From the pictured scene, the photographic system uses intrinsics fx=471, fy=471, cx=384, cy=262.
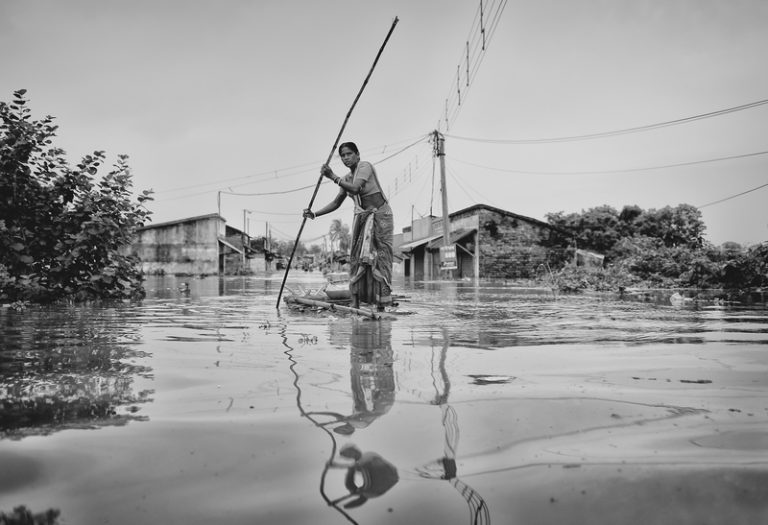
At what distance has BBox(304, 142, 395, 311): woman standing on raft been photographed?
5.39 metres

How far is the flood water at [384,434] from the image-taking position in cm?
106

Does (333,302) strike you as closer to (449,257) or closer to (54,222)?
(54,222)

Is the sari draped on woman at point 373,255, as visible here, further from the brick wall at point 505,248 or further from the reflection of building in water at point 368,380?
the brick wall at point 505,248

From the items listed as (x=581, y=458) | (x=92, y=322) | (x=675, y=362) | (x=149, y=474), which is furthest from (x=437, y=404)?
(x=92, y=322)

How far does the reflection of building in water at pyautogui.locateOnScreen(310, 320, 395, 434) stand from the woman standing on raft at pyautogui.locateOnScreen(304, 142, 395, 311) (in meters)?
1.71

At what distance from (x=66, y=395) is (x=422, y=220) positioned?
3542cm

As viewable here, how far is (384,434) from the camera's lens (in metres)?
1.49

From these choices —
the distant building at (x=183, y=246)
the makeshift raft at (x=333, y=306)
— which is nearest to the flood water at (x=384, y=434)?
the makeshift raft at (x=333, y=306)

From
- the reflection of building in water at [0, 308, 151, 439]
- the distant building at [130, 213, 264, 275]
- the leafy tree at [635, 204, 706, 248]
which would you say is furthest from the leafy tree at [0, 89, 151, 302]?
the distant building at [130, 213, 264, 275]

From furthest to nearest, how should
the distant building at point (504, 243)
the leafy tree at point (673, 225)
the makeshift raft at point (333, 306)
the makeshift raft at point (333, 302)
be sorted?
the distant building at point (504, 243), the leafy tree at point (673, 225), the makeshift raft at point (333, 302), the makeshift raft at point (333, 306)

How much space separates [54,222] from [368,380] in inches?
246

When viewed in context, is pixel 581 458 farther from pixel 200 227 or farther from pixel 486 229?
pixel 200 227

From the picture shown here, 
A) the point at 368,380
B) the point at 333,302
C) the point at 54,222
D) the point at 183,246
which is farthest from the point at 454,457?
the point at 183,246

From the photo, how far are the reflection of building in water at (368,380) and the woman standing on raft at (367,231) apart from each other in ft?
5.62
